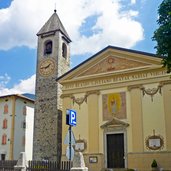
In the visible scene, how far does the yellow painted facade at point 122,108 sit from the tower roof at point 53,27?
25.9ft

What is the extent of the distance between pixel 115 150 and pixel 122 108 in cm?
315

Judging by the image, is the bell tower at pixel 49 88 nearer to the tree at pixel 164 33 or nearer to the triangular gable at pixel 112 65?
the triangular gable at pixel 112 65

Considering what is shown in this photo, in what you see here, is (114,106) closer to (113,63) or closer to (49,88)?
(113,63)

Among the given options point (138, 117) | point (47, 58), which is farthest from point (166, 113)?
point (47, 58)

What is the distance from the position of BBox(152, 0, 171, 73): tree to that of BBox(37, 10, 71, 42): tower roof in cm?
1882

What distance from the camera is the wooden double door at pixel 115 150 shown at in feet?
73.6

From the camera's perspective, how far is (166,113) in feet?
70.3

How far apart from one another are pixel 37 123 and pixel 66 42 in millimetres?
9282

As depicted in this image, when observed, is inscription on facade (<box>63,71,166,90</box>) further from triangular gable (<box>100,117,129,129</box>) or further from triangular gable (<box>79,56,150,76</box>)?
triangular gable (<box>100,117,129,129</box>)

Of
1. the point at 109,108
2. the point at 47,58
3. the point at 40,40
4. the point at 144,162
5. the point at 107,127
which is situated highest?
the point at 40,40

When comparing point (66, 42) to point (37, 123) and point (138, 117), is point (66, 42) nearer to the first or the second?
point (37, 123)

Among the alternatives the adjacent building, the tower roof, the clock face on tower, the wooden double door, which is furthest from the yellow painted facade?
the adjacent building

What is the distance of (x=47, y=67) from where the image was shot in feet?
101

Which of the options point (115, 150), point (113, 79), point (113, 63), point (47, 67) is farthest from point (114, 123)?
point (47, 67)
